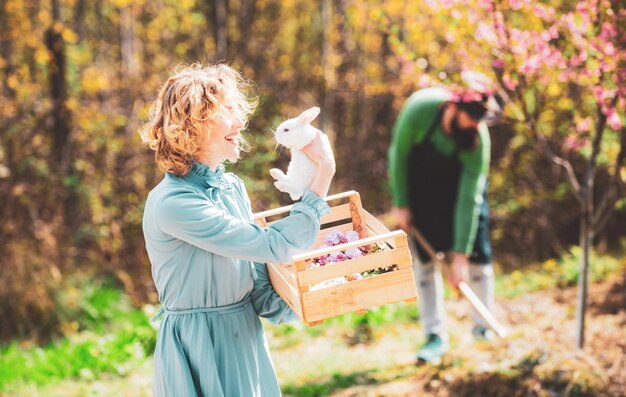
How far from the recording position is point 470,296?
439cm

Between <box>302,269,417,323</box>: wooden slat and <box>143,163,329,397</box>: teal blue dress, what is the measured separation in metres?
0.17

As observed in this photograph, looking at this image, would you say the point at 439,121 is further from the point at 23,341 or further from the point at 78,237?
the point at 78,237

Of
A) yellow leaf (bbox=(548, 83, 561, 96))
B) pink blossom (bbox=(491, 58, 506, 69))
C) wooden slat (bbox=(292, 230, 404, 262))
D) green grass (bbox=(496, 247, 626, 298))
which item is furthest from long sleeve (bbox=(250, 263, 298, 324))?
green grass (bbox=(496, 247, 626, 298))

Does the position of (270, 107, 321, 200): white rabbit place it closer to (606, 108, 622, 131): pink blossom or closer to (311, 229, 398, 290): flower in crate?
(311, 229, 398, 290): flower in crate

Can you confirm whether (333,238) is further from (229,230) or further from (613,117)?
(613,117)

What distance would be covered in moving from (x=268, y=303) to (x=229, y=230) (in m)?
0.46

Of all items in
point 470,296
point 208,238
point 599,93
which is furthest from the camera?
point 470,296

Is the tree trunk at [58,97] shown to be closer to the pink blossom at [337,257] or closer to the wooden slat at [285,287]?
the wooden slat at [285,287]

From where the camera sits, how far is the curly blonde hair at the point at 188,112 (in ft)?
7.13

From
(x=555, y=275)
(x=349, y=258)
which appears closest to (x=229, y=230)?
(x=349, y=258)

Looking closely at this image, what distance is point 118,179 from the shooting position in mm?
7660

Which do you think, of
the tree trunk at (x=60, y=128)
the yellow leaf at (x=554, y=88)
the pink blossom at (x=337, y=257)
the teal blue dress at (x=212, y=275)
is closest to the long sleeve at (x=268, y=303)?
the teal blue dress at (x=212, y=275)

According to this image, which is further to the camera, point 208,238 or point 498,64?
point 498,64

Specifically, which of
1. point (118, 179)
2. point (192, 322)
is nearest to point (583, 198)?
point (192, 322)
